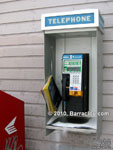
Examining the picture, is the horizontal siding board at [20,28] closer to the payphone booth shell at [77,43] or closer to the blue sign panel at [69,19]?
the payphone booth shell at [77,43]

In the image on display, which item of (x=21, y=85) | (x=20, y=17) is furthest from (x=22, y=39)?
(x=21, y=85)

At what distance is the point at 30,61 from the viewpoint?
9.87 ft

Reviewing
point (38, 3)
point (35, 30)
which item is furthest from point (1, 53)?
point (38, 3)

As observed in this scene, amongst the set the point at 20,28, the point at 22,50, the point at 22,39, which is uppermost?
the point at 20,28

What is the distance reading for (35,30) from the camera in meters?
2.98

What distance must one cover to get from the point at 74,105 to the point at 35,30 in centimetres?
120

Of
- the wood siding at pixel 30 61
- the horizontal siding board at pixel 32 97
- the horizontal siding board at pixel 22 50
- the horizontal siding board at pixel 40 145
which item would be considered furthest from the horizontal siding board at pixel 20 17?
Result: the horizontal siding board at pixel 40 145

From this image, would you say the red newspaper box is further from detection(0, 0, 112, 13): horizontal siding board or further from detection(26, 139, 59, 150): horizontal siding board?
detection(0, 0, 112, 13): horizontal siding board

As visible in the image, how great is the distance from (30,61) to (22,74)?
22 centimetres

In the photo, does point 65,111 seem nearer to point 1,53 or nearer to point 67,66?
point 67,66

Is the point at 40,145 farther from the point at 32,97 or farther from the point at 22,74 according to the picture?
the point at 22,74

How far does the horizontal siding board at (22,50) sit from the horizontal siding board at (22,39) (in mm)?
57

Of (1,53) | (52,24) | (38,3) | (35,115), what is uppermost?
(38,3)

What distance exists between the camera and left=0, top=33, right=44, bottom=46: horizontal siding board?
2.96 meters
